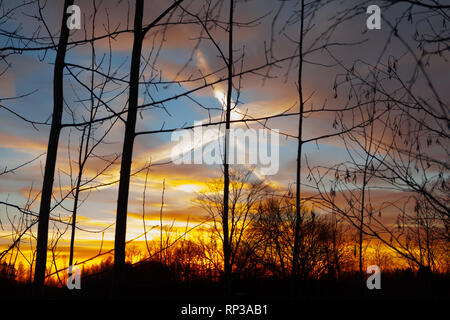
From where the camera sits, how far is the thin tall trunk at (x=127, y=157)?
3.06 m

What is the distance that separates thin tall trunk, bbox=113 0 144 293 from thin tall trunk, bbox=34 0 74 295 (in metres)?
0.54

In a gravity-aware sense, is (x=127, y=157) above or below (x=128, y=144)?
below

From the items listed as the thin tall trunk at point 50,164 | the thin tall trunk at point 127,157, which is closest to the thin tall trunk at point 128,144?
the thin tall trunk at point 127,157

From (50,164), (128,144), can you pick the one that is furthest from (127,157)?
(50,164)

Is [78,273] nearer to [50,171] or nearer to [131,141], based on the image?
[50,171]

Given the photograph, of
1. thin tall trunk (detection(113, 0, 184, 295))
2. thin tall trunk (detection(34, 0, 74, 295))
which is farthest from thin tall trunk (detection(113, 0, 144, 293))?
thin tall trunk (detection(34, 0, 74, 295))

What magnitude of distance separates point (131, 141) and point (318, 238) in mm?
30622

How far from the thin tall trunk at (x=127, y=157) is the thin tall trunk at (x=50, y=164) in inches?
21.4

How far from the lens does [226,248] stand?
583cm

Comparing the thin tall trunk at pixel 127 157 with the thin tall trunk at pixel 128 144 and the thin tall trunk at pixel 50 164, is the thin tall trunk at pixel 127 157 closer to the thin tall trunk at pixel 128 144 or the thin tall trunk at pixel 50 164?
the thin tall trunk at pixel 128 144

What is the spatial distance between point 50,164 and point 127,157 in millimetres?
604

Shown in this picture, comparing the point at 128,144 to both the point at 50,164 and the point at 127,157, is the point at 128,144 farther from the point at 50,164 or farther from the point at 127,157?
the point at 50,164

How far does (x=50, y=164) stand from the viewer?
3199 mm
